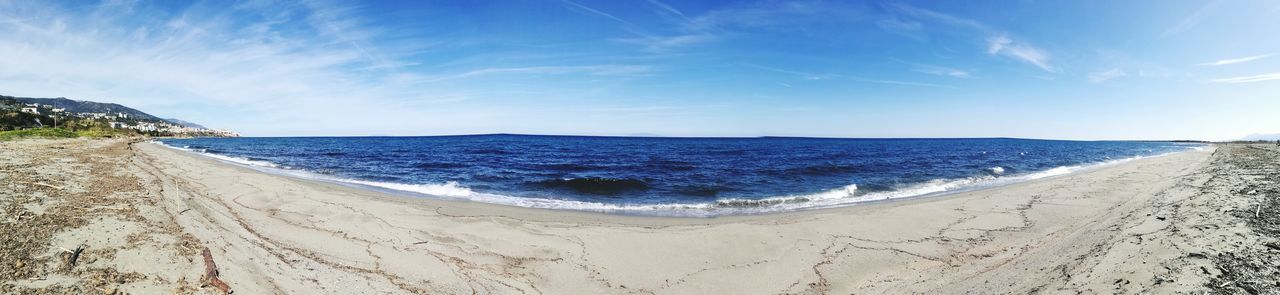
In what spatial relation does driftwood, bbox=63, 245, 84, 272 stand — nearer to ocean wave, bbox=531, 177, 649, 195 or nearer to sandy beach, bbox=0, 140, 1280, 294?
sandy beach, bbox=0, 140, 1280, 294

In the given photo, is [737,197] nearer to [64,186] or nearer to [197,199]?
[197,199]

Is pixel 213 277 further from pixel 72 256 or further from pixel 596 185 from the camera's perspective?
pixel 596 185

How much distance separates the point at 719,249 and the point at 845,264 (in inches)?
95.1

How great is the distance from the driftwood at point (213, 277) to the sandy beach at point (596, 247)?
0.08 metres

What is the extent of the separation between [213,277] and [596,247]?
19.6ft

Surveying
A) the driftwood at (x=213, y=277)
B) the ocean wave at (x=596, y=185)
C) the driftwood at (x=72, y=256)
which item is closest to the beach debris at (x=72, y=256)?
the driftwood at (x=72, y=256)

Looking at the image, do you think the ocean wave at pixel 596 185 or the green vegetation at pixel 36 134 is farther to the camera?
the green vegetation at pixel 36 134

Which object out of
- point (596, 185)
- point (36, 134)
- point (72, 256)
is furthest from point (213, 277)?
point (36, 134)

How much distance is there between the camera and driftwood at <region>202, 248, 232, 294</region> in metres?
5.99

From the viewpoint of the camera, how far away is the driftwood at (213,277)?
19.6 feet

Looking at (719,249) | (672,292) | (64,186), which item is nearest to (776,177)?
(719,249)

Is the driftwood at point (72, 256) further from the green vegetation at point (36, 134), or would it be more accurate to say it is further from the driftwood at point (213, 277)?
the green vegetation at point (36, 134)

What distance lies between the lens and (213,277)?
624cm

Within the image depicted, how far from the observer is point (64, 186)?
1132 cm
